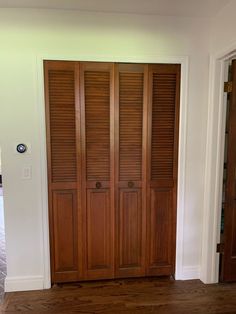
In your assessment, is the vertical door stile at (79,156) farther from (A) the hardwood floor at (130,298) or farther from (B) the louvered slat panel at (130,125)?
(B) the louvered slat panel at (130,125)

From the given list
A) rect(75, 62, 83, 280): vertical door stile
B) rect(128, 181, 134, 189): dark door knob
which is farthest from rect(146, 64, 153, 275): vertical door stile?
rect(75, 62, 83, 280): vertical door stile

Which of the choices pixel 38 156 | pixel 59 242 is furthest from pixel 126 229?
pixel 38 156

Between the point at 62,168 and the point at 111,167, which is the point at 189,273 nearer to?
the point at 111,167

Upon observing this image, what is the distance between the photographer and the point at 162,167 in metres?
2.53

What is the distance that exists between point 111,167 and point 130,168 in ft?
0.60

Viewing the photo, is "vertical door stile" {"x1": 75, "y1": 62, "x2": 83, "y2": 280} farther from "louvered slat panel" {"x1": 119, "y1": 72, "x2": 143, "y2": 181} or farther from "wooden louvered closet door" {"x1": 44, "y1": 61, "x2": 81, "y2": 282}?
"louvered slat panel" {"x1": 119, "y1": 72, "x2": 143, "y2": 181}

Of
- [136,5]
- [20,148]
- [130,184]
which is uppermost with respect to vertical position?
[136,5]

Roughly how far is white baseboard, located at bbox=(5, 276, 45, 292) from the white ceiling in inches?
94.3

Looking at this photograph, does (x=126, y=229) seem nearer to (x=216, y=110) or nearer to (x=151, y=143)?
(x=151, y=143)

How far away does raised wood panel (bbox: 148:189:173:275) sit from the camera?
256 centimetres

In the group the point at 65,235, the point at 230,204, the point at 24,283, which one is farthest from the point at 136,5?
the point at 24,283

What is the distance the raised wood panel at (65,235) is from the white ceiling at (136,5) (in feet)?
5.23

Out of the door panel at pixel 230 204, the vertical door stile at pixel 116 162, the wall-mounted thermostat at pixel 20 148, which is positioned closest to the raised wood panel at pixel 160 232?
the vertical door stile at pixel 116 162

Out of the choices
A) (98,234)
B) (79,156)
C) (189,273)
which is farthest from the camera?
(189,273)
